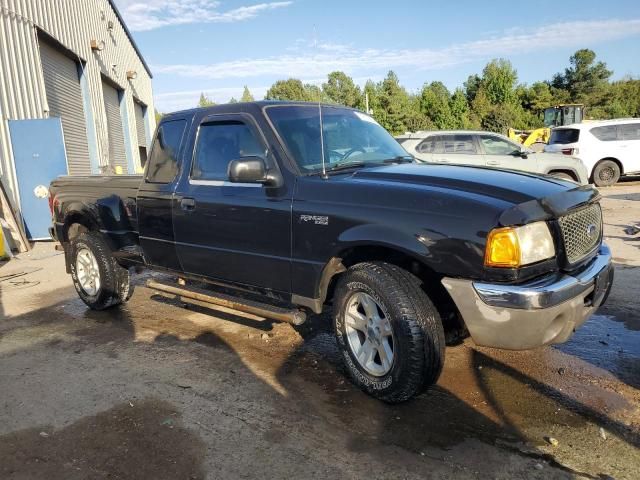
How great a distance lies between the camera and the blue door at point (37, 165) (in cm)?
998

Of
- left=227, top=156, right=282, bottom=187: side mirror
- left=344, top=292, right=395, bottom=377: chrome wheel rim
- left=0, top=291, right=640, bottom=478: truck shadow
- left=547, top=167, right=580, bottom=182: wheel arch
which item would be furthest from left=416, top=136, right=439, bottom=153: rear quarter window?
left=344, top=292, right=395, bottom=377: chrome wheel rim

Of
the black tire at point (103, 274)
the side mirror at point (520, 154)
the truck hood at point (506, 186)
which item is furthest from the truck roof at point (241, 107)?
the side mirror at point (520, 154)

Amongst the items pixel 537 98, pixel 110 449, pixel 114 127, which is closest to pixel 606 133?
pixel 110 449

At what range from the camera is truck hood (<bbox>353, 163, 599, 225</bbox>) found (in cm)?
298

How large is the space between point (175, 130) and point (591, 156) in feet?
45.6

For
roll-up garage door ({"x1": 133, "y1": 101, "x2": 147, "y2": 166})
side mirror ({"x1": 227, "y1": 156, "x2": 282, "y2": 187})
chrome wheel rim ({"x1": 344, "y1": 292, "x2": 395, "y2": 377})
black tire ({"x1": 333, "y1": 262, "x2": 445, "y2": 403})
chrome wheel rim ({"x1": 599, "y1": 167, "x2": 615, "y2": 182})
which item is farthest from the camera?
roll-up garage door ({"x1": 133, "y1": 101, "x2": 147, "y2": 166})

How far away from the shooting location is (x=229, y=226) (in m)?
4.04

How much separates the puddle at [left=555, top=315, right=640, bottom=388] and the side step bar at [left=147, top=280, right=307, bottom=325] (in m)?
2.19

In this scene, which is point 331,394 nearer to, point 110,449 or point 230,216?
point 110,449

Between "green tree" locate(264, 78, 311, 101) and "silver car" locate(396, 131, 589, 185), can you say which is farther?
"green tree" locate(264, 78, 311, 101)

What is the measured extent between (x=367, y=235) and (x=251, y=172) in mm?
Result: 975

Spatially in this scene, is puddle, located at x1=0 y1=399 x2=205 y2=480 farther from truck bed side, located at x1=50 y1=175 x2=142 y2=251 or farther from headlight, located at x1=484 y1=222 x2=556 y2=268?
truck bed side, located at x1=50 y1=175 x2=142 y2=251

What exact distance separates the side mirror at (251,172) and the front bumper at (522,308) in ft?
4.79

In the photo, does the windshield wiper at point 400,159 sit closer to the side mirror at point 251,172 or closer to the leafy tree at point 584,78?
the side mirror at point 251,172
